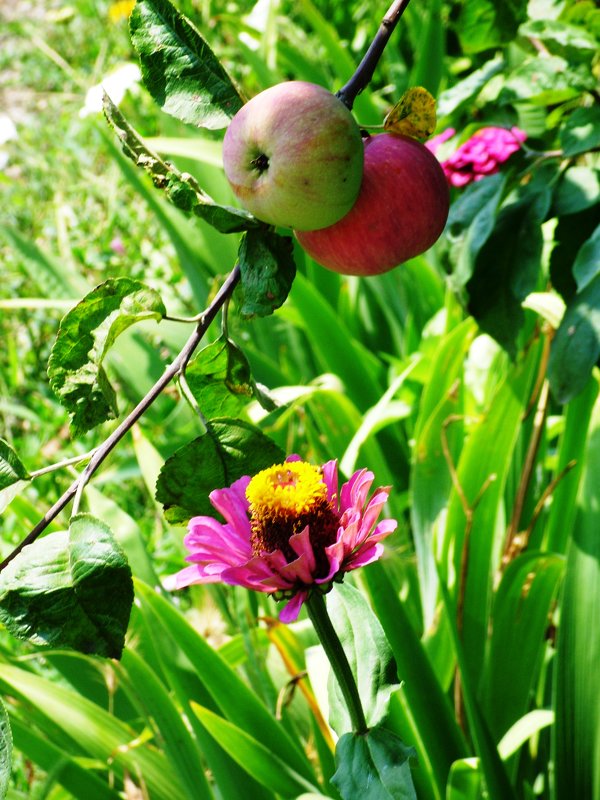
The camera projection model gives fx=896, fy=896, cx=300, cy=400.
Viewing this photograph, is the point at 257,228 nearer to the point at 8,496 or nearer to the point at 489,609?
the point at 8,496

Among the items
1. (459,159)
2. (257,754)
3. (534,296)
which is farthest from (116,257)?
(257,754)

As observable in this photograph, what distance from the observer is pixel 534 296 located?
3.71ft

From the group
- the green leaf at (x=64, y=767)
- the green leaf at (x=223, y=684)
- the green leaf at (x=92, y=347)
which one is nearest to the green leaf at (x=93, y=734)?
the green leaf at (x=64, y=767)

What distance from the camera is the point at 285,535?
16.5 inches

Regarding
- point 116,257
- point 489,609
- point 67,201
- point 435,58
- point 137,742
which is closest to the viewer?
point 137,742

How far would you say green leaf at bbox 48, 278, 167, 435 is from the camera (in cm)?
35

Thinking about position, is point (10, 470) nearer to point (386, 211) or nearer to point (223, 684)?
point (386, 211)

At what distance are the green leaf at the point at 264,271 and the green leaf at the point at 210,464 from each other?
0.18 feet

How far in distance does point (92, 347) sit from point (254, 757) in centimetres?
57

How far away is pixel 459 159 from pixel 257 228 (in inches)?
38.3

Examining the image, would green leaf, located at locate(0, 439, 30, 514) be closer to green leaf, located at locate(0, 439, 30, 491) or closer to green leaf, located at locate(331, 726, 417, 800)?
green leaf, located at locate(0, 439, 30, 491)

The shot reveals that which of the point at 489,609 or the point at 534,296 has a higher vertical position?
the point at 534,296

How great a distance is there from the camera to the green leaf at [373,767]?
1.23 ft

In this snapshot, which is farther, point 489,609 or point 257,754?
point 489,609
